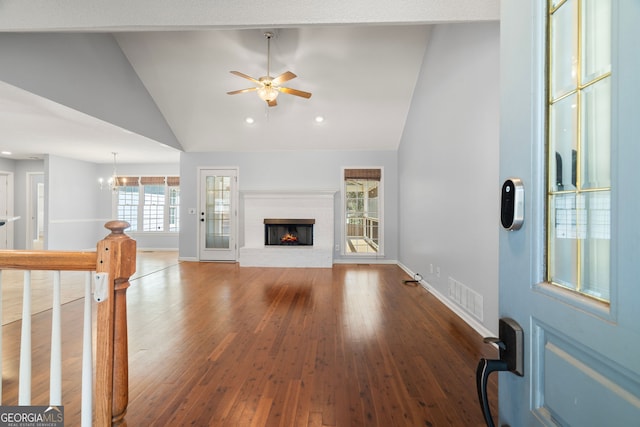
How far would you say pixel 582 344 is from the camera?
2.06 ft

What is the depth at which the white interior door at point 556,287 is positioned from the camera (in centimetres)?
53

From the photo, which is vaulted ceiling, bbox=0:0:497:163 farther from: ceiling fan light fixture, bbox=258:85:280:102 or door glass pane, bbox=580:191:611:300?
door glass pane, bbox=580:191:611:300

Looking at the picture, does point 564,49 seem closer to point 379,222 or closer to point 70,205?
point 379,222

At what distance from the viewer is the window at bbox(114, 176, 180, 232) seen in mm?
8375

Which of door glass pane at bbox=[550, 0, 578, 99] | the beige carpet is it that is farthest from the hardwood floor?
door glass pane at bbox=[550, 0, 578, 99]

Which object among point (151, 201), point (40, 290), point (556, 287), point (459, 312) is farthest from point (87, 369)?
point (151, 201)

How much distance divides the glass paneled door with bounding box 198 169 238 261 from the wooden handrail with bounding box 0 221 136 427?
5.71 meters

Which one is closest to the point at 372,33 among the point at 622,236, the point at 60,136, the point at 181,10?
the point at 181,10

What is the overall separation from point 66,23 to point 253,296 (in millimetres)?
3247

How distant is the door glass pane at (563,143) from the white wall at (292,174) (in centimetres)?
567

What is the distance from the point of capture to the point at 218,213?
22.2ft

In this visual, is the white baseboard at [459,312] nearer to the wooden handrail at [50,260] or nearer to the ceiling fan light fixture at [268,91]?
the wooden handrail at [50,260]

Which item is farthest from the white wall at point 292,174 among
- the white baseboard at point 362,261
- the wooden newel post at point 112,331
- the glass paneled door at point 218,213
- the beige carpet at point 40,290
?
the wooden newel post at point 112,331

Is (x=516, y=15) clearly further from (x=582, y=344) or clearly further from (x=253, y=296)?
(x=253, y=296)
